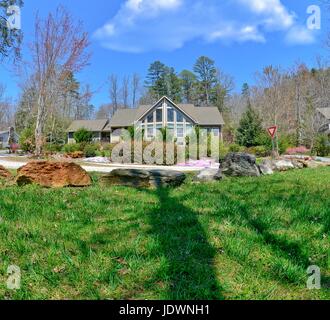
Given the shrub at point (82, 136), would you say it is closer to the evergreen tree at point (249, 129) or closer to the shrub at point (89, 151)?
the shrub at point (89, 151)

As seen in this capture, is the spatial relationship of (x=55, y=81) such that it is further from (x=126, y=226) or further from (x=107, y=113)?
(x=107, y=113)

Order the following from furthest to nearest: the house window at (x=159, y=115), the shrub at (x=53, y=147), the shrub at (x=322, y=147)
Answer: the house window at (x=159, y=115) < the shrub at (x=322, y=147) < the shrub at (x=53, y=147)

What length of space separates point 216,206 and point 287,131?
35543mm

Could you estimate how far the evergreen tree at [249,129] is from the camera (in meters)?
35.9

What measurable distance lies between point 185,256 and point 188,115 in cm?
3821

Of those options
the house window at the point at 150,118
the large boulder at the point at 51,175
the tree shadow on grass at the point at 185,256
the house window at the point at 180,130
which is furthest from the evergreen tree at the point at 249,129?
the tree shadow on grass at the point at 185,256

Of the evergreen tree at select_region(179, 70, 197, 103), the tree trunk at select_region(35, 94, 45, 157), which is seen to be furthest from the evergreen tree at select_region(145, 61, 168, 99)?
the tree trunk at select_region(35, 94, 45, 157)

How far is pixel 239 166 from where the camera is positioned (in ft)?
34.6

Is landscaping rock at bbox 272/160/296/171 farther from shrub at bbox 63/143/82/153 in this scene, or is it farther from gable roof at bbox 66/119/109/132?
gable roof at bbox 66/119/109/132

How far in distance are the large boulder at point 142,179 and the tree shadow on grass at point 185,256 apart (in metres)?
3.22

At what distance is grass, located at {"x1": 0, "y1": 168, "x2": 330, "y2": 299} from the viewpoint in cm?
240

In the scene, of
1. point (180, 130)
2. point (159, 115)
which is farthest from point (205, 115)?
point (159, 115)

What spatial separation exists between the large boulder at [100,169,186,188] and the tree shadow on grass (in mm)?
3223

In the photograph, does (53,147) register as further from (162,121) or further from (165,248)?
(165,248)
